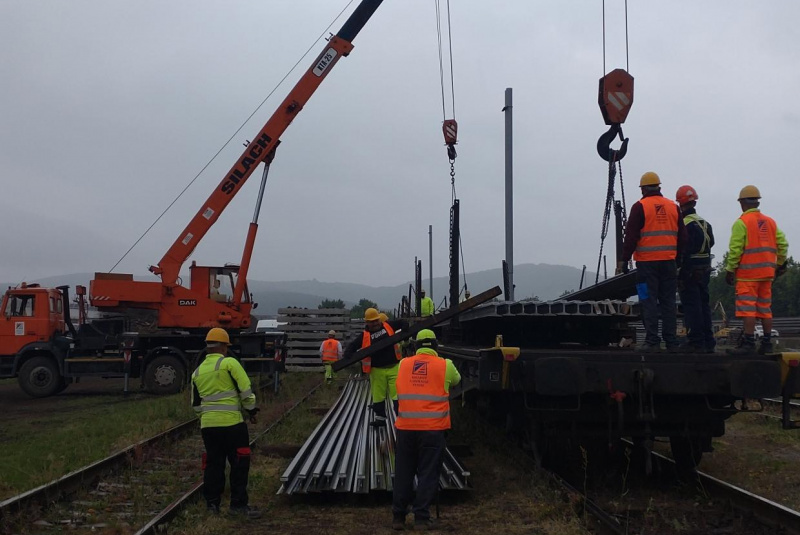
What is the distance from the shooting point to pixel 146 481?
767cm

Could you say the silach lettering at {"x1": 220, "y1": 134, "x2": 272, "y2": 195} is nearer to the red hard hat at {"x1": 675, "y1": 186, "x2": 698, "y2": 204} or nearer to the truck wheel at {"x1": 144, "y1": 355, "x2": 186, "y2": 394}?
the truck wheel at {"x1": 144, "y1": 355, "x2": 186, "y2": 394}

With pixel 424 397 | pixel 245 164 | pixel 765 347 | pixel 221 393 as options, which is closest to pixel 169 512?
pixel 221 393

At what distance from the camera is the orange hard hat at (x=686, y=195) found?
7395 millimetres

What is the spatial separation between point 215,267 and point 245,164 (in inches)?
97.5

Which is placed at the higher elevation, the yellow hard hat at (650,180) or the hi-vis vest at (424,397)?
the yellow hard hat at (650,180)

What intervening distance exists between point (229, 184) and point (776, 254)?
12.6m

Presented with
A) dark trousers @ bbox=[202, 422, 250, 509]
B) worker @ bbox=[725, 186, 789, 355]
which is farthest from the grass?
worker @ bbox=[725, 186, 789, 355]

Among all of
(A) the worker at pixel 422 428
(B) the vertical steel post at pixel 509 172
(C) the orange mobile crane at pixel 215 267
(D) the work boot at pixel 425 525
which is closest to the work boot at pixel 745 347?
(A) the worker at pixel 422 428

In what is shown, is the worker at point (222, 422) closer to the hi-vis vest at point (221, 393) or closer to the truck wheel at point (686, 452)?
the hi-vis vest at point (221, 393)

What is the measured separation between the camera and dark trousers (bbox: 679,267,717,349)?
278 inches

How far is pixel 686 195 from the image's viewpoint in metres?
7.42

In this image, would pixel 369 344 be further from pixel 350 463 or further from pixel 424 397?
pixel 424 397

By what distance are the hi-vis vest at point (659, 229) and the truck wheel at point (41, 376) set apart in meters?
14.4

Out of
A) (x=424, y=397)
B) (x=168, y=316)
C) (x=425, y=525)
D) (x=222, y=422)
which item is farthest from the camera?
(x=168, y=316)
